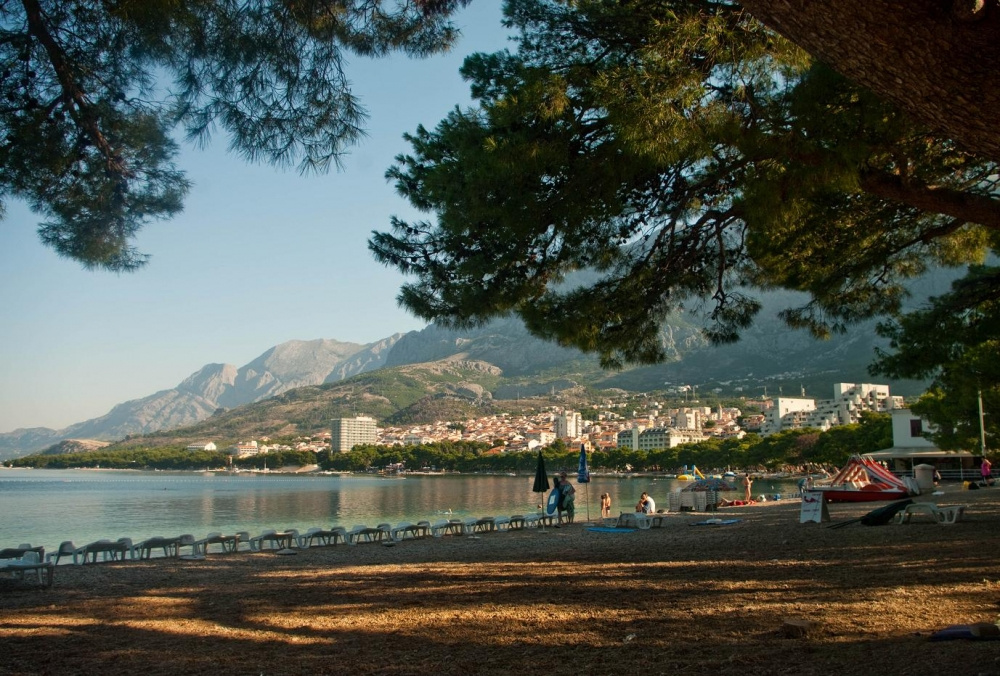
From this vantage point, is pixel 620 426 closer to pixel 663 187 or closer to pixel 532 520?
pixel 532 520

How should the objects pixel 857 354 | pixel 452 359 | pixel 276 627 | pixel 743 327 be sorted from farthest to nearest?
pixel 452 359 → pixel 857 354 → pixel 743 327 → pixel 276 627

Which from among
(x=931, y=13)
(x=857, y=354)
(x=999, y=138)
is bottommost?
(x=999, y=138)

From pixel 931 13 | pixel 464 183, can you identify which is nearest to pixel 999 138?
pixel 931 13

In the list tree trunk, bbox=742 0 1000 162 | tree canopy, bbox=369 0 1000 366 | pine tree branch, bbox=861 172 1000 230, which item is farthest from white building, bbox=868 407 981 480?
tree trunk, bbox=742 0 1000 162

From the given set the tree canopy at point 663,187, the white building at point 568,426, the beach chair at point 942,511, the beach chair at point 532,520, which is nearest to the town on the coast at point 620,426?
the white building at point 568,426

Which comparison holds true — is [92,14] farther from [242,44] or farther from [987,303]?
[987,303]

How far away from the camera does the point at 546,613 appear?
5617 mm

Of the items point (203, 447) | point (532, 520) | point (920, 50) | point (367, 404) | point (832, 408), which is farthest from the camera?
point (367, 404)

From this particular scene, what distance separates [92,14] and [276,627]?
485 centimetres

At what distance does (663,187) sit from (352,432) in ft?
412

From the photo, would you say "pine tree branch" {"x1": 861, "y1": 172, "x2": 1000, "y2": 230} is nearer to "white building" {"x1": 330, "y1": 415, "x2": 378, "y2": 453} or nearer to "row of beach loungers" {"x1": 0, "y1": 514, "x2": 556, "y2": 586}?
"row of beach loungers" {"x1": 0, "y1": 514, "x2": 556, "y2": 586}

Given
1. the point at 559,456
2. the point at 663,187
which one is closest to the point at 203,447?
the point at 559,456

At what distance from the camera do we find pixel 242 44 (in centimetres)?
577

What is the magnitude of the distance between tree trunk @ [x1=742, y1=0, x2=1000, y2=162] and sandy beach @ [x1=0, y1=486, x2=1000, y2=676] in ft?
8.12
